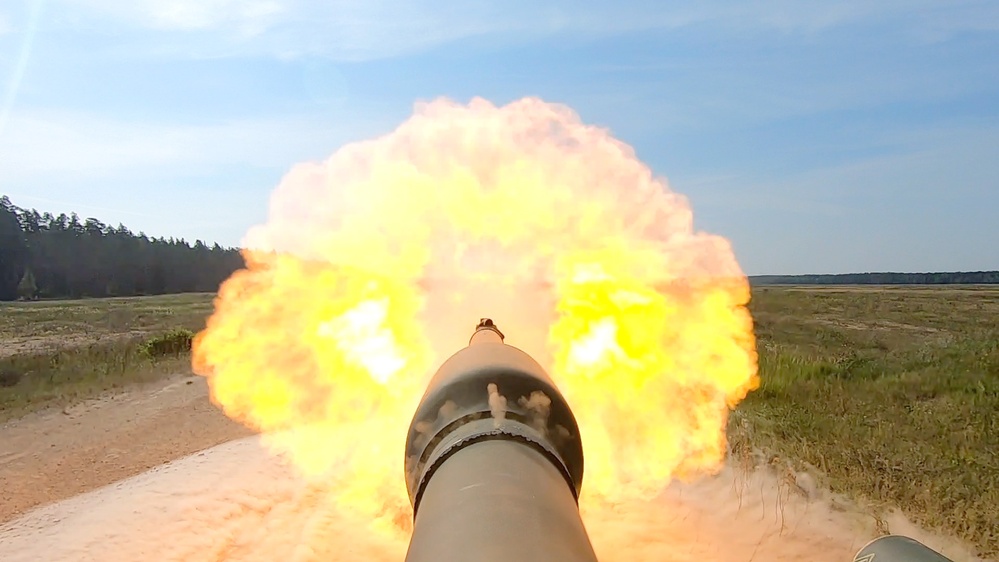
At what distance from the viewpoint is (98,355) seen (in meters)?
24.4

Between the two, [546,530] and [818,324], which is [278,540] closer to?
[546,530]

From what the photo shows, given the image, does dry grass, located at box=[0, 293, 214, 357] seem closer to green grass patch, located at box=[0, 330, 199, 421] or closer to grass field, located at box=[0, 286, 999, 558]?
grass field, located at box=[0, 286, 999, 558]

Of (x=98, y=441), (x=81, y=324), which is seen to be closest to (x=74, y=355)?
(x=98, y=441)

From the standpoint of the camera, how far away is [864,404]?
1388 cm

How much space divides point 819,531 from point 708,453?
2768 millimetres

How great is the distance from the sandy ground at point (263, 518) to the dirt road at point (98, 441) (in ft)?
0.18

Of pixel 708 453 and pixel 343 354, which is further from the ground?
pixel 343 354

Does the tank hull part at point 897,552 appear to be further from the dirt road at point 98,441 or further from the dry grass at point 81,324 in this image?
the dry grass at point 81,324

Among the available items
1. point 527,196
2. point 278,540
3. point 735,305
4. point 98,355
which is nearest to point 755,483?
point 735,305

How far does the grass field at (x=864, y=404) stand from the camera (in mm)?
8859

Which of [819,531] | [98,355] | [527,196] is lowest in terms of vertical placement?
[819,531]

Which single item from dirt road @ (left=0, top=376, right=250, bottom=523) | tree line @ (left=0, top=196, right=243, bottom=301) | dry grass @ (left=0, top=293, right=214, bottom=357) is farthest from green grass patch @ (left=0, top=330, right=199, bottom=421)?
tree line @ (left=0, top=196, right=243, bottom=301)

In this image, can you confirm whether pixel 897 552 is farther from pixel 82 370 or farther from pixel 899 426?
pixel 82 370

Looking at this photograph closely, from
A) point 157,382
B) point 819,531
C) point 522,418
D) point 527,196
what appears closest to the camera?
point 522,418
